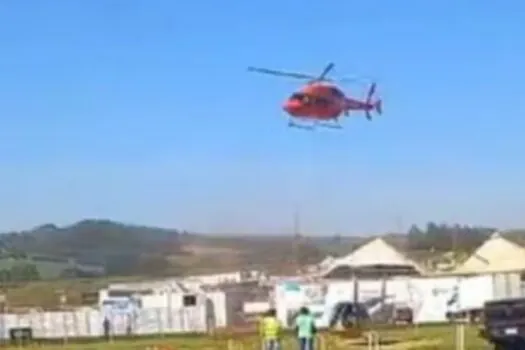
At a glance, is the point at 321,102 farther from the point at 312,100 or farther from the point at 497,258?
the point at 497,258

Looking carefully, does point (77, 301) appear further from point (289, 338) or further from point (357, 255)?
point (289, 338)

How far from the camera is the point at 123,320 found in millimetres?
111125

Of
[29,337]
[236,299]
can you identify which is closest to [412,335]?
[29,337]

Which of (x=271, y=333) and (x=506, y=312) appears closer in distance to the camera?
(x=271, y=333)

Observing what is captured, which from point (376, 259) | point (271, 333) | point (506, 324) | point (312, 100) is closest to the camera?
point (271, 333)

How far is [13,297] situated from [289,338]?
113 metres

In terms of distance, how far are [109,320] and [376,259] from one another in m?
34.8

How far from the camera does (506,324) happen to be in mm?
50375

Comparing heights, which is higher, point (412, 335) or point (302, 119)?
point (302, 119)

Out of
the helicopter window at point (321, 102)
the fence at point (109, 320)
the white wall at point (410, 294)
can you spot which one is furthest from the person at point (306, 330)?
the fence at point (109, 320)

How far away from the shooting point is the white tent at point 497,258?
131625mm

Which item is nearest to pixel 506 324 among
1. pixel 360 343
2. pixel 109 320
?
pixel 360 343

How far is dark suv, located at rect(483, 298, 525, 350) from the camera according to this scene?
50000 mm

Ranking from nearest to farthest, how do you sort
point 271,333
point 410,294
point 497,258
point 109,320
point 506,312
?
point 271,333, point 506,312, point 410,294, point 109,320, point 497,258
